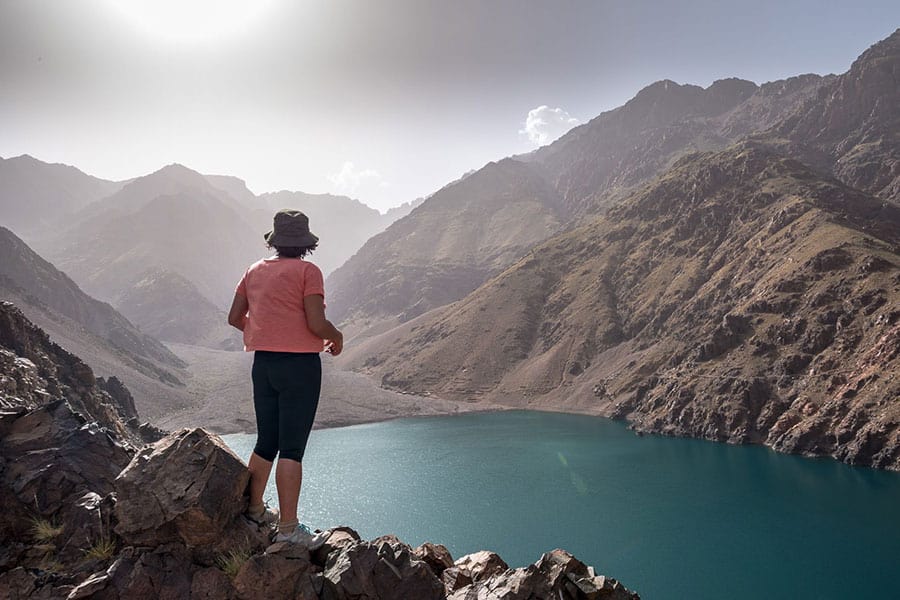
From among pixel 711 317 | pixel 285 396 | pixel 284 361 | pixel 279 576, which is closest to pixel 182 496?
pixel 279 576

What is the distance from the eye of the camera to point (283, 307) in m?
7.38

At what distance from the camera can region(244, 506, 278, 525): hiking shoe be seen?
7.69 m

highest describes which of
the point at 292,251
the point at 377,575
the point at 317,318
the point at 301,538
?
the point at 292,251

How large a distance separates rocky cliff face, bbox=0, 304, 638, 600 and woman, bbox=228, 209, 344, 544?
0.41m

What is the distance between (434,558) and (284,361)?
4.46 m

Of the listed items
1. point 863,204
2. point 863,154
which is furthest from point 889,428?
point 863,154

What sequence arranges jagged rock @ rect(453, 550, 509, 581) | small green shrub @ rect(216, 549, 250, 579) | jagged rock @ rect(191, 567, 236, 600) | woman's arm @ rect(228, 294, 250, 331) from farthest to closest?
1. jagged rock @ rect(453, 550, 509, 581)
2. woman's arm @ rect(228, 294, 250, 331)
3. small green shrub @ rect(216, 549, 250, 579)
4. jagged rock @ rect(191, 567, 236, 600)

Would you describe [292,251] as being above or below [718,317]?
above

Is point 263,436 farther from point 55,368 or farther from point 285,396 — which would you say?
point 55,368

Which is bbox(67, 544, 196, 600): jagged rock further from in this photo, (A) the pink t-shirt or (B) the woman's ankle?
(A) the pink t-shirt

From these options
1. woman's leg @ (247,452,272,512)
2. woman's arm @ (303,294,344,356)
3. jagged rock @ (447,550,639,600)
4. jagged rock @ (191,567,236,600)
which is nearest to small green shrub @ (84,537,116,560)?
jagged rock @ (191,567,236,600)

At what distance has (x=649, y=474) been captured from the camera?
253ft

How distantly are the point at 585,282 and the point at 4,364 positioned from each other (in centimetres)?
15521

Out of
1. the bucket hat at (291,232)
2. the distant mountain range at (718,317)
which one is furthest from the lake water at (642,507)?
the bucket hat at (291,232)
